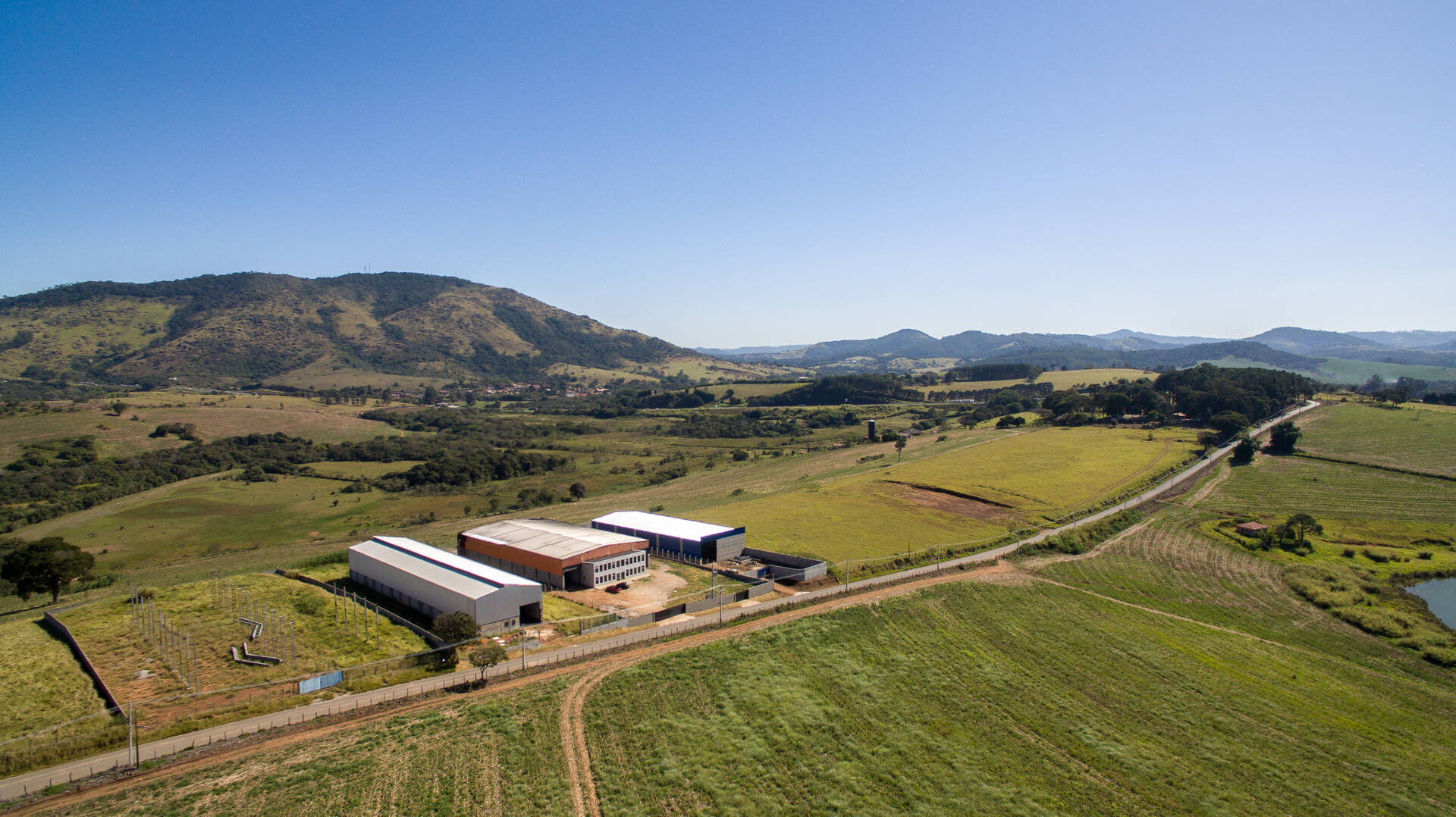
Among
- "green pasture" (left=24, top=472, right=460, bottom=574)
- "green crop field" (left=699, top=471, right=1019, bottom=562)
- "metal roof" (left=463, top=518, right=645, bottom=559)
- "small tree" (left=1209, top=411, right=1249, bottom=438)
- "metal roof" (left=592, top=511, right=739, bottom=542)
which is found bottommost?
"green pasture" (left=24, top=472, right=460, bottom=574)

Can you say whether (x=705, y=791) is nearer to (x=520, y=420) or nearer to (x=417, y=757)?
(x=417, y=757)

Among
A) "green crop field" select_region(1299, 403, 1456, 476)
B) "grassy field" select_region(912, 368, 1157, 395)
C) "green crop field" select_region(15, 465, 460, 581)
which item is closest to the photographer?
"green crop field" select_region(15, 465, 460, 581)

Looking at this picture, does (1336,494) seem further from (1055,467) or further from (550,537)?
(550,537)

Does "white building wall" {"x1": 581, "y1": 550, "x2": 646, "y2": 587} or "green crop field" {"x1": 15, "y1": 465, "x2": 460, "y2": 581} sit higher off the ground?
"white building wall" {"x1": 581, "y1": 550, "x2": 646, "y2": 587}

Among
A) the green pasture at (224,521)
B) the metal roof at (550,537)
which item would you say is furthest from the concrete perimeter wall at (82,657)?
the metal roof at (550,537)

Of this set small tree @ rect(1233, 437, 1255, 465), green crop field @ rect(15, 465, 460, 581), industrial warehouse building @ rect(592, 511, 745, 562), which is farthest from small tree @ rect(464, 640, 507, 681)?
small tree @ rect(1233, 437, 1255, 465)

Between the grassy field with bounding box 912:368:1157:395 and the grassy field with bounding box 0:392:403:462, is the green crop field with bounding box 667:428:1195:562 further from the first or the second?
the grassy field with bounding box 0:392:403:462

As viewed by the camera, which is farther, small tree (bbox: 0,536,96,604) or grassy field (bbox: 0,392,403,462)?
grassy field (bbox: 0,392,403,462)
